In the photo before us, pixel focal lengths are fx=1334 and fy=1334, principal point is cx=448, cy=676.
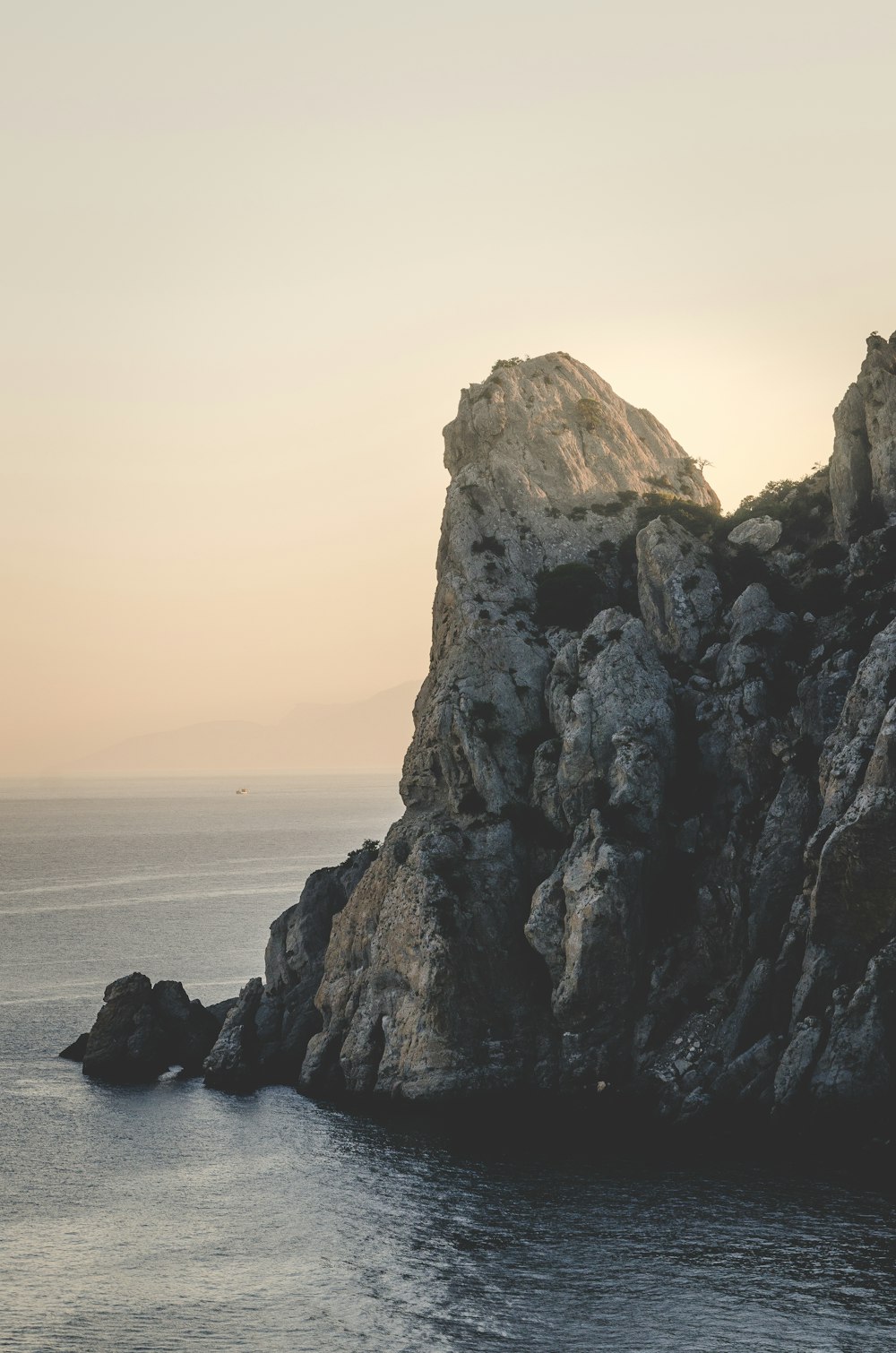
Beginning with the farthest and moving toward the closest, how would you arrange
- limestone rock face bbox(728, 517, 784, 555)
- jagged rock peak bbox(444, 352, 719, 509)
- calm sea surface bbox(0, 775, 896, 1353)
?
jagged rock peak bbox(444, 352, 719, 509) → limestone rock face bbox(728, 517, 784, 555) → calm sea surface bbox(0, 775, 896, 1353)

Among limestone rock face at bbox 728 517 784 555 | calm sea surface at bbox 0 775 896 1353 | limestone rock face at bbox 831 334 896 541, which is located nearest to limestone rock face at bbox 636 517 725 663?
limestone rock face at bbox 728 517 784 555

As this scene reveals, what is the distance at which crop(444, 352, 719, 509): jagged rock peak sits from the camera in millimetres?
104562

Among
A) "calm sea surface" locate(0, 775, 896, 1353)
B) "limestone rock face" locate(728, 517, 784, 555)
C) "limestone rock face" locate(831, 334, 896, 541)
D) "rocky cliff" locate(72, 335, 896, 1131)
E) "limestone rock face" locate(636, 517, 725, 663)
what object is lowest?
"calm sea surface" locate(0, 775, 896, 1353)

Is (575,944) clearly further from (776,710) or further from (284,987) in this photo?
(284,987)

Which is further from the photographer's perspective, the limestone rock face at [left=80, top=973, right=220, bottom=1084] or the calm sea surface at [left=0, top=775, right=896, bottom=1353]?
the limestone rock face at [left=80, top=973, right=220, bottom=1084]

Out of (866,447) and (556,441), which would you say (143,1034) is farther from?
(866,447)

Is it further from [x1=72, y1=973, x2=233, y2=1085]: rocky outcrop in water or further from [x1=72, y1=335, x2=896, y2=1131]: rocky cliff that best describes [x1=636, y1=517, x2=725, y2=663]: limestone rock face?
[x1=72, y1=973, x2=233, y2=1085]: rocky outcrop in water

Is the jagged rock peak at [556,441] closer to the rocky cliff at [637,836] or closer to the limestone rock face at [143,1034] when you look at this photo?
the rocky cliff at [637,836]

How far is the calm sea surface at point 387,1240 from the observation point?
1873 inches

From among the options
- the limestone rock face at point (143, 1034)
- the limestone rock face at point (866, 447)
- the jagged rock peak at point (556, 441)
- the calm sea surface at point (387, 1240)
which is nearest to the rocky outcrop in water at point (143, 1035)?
the limestone rock face at point (143, 1034)

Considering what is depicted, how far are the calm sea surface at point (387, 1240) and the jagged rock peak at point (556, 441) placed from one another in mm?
50333

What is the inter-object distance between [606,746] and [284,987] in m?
30.0

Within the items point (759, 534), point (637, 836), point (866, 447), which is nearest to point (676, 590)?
point (759, 534)

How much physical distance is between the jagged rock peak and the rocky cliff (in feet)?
7.89
